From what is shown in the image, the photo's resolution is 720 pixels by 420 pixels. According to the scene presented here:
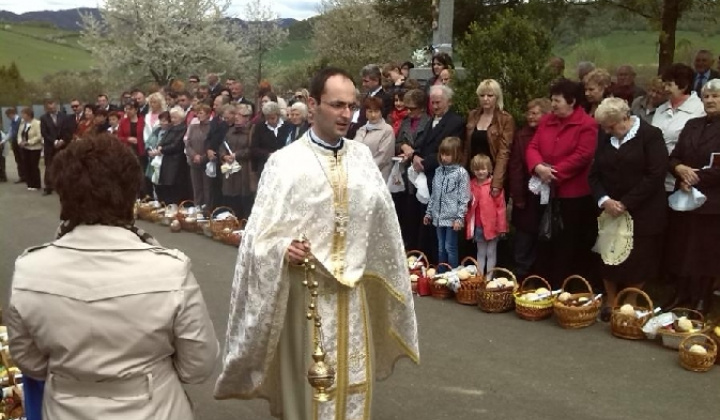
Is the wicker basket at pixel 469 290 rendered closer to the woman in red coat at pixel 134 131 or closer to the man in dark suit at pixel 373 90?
the man in dark suit at pixel 373 90

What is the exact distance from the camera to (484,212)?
7.54m

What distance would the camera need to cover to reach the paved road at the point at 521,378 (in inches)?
196

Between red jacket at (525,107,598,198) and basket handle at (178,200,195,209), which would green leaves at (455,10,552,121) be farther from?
basket handle at (178,200,195,209)

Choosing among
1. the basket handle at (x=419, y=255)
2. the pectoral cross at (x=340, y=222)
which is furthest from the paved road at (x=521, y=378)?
the pectoral cross at (x=340, y=222)

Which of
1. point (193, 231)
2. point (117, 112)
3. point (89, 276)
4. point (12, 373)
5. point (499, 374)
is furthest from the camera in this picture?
point (117, 112)

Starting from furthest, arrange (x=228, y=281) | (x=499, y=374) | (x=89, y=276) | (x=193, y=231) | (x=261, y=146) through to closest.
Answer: (x=193, y=231) < (x=261, y=146) < (x=228, y=281) < (x=499, y=374) < (x=89, y=276)

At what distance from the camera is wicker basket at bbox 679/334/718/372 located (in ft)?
18.0

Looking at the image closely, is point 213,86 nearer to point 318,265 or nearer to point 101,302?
point 318,265

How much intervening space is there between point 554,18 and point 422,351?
10.5m

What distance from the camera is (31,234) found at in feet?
36.9

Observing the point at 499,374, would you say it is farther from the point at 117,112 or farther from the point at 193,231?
the point at 117,112

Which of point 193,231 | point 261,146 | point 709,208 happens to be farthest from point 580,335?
point 193,231

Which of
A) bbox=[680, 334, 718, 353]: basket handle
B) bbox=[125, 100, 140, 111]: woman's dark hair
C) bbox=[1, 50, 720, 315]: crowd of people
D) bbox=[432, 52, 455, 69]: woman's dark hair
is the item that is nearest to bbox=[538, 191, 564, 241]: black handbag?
bbox=[1, 50, 720, 315]: crowd of people

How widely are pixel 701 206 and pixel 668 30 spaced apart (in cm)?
608
